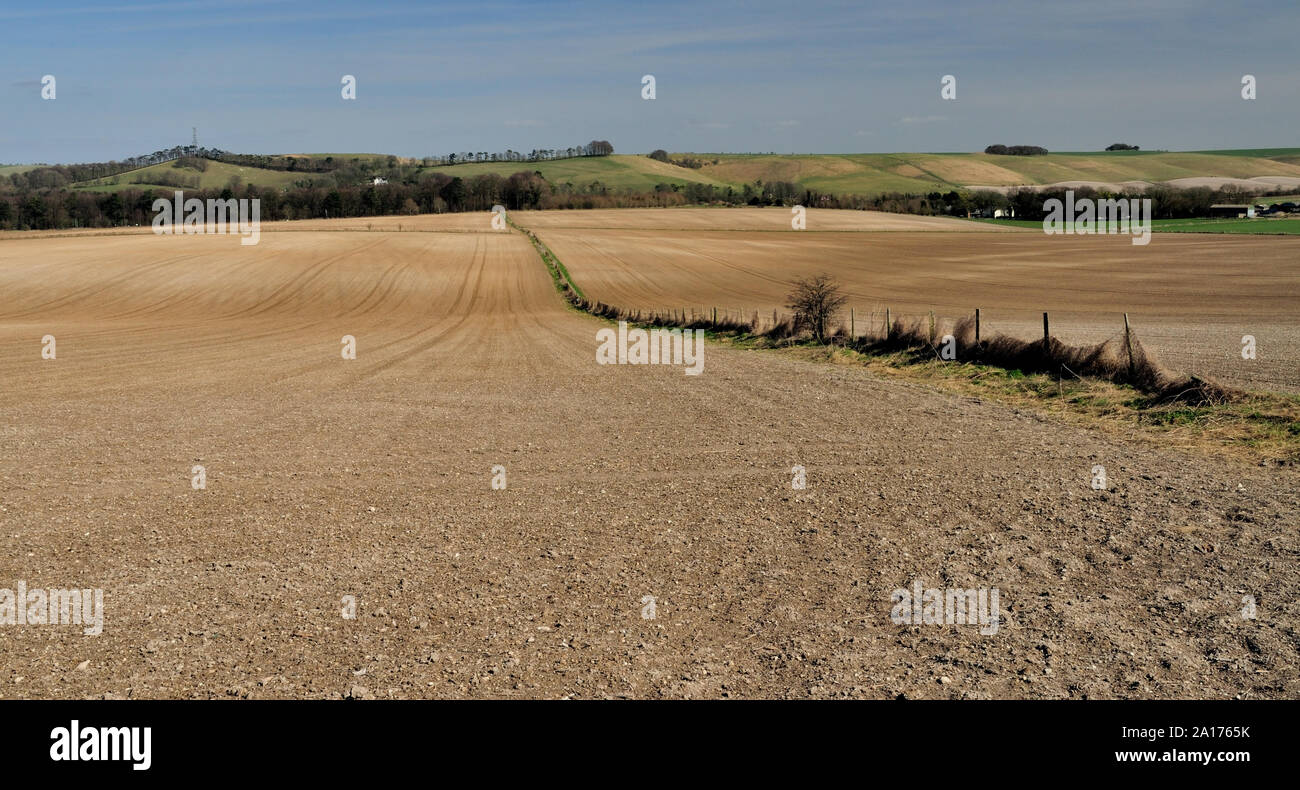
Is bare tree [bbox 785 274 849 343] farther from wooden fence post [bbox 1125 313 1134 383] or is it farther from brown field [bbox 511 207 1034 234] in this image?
brown field [bbox 511 207 1034 234]

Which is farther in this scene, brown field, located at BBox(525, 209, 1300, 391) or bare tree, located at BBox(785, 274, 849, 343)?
brown field, located at BBox(525, 209, 1300, 391)

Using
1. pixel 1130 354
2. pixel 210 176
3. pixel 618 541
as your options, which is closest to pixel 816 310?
pixel 1130 354

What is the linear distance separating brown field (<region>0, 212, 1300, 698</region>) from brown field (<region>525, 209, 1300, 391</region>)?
9.81m

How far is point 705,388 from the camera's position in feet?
70.5

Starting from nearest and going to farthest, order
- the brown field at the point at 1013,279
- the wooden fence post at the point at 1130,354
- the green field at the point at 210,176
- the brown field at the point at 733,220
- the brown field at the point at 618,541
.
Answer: the brown field at the point at 618,541 < the wooden fence post at the point at 1130,354 < the brown field at the point at 1013,279 < the brown field at the point at 733,220 < the green field at the point at 210,176

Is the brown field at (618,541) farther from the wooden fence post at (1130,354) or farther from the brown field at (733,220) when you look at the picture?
the brown field at (733,220)

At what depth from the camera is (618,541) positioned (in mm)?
10586

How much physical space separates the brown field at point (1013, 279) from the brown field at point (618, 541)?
9813 mm

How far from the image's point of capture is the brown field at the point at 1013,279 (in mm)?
30906

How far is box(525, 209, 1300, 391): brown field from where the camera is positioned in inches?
1217

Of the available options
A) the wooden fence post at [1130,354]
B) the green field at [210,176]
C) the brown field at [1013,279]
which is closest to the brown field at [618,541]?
the wooden fence post at [1130,354]

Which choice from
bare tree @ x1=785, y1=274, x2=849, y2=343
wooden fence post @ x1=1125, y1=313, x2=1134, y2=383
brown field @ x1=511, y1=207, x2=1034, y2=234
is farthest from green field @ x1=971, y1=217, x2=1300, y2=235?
wooden fence post @ x1=1125, y1=313, x2=1134, y2=383
